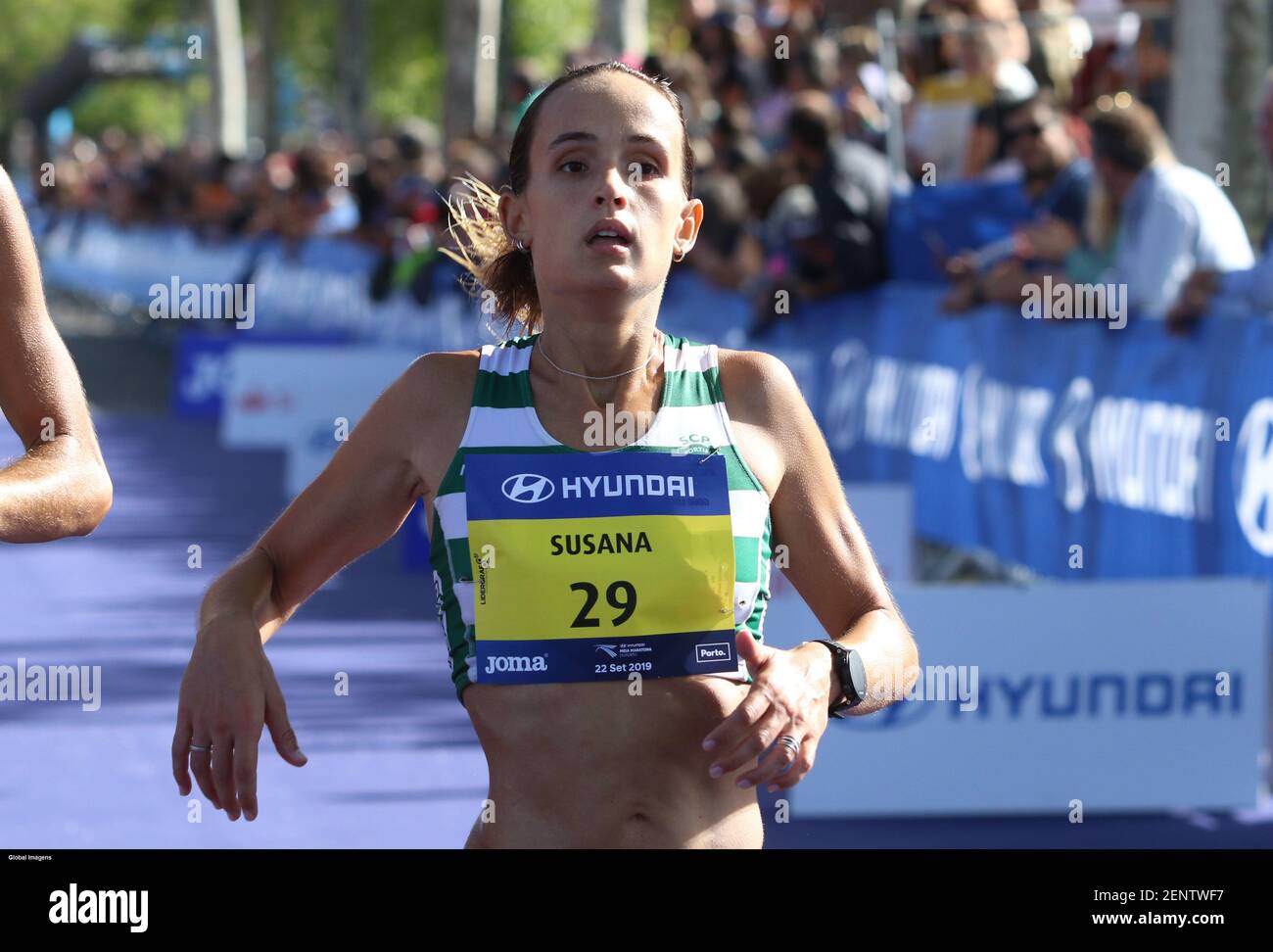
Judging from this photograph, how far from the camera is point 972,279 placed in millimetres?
9594

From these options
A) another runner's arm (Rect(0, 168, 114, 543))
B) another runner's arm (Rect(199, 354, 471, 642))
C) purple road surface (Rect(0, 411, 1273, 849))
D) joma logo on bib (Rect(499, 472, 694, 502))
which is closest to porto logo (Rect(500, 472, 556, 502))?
joma logo on bib (Rect(499, 472, 694, 502))

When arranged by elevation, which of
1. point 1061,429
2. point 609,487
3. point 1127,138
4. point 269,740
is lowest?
point 269,740

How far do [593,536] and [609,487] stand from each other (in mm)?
68

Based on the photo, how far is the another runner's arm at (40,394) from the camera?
9.61 ft

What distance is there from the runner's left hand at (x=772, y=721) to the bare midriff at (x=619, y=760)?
0.53 ft

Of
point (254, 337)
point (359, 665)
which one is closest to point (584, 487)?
point (359, 665)

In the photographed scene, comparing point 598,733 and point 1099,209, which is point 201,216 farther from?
point 598,733

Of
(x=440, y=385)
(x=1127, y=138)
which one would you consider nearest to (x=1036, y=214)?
(x=1127, y=138)

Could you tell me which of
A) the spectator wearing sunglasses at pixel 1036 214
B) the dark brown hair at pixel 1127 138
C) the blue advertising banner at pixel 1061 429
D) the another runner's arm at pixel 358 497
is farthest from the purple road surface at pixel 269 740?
the spectator wearing sunglasses at pixel 1036 214

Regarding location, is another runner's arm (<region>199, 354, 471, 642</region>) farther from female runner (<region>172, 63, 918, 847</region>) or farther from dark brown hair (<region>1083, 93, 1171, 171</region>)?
dark brown hair (<region>1083, 93, 1171, 171</region>)

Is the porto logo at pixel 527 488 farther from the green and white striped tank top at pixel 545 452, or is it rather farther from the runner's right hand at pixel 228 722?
the runner's right hand at pixel 228 722

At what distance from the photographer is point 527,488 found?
298 centimetres

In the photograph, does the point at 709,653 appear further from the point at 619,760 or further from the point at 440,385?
the point at 440,385
